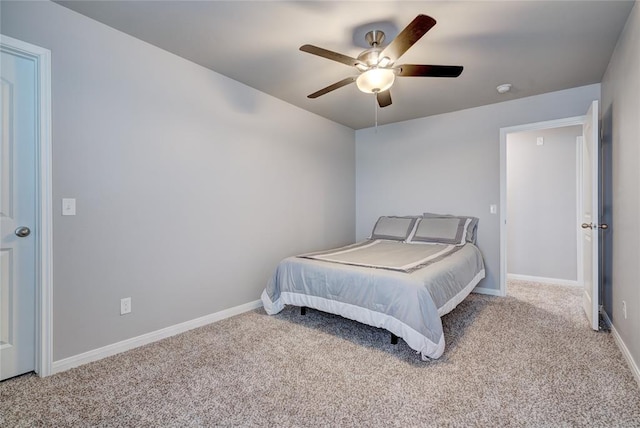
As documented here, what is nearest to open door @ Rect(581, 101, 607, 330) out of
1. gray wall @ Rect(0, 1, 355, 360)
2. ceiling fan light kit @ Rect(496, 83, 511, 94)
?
ceiling fan light kit @ Rect(496, 83, 511, 94)

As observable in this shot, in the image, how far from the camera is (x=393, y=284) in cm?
220

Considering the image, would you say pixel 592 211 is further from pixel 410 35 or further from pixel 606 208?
pixel 410 35

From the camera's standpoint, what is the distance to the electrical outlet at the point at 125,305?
7.42ft

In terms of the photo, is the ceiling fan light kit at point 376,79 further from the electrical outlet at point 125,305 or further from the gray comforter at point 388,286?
the electrical outlet at point 125,305

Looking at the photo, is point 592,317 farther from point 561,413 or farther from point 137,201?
point 137,201

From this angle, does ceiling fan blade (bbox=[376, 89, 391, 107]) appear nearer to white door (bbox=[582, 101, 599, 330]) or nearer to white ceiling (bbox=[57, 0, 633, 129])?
white ceiling (bbox=[57, 0, 633, 129])

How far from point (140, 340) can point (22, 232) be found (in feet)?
3.56

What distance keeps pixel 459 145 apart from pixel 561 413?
10.5 ft

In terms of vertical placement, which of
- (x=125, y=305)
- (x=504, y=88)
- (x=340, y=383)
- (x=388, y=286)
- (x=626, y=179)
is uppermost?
(x=504, y=88)

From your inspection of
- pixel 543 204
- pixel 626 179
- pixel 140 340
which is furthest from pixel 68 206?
pixel 543 204

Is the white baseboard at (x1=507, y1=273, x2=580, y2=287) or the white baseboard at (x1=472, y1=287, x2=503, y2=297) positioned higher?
the white baseboard at (x1=507, y1=273, x2=580, y2=287)

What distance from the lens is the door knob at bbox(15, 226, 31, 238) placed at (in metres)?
1.86

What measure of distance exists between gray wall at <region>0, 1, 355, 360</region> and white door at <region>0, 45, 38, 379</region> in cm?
12

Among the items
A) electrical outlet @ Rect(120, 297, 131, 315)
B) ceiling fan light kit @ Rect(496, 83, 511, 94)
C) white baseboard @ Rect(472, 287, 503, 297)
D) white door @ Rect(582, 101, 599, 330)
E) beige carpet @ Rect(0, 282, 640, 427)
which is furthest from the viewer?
white baseboard @ Rect(472, 287, 503, 297)
